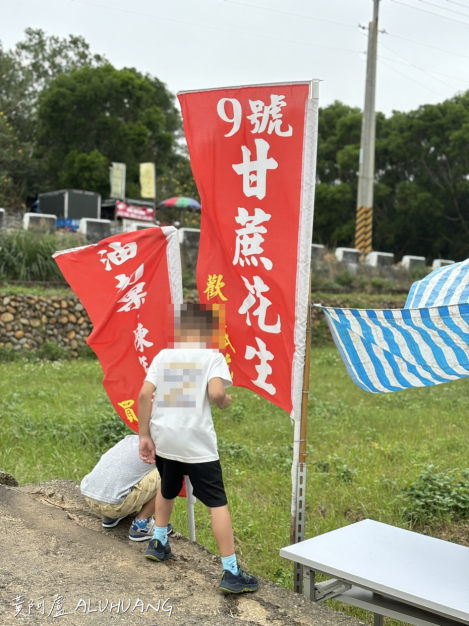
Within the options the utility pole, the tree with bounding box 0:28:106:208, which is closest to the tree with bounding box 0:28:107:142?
the tree with bounding box 0:28:106:208

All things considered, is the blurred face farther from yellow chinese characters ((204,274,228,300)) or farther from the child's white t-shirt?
yellow chinese characters ((204,274,228,300))

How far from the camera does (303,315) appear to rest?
337 centimetres

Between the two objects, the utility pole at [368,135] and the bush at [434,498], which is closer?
the bush at [434,498]

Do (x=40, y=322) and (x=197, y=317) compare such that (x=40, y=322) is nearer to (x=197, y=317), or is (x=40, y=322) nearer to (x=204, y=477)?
(x=197, y=317)

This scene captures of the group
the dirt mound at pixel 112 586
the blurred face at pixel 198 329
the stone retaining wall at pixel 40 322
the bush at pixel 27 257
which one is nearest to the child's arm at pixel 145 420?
the blurred face at pixel 198 329

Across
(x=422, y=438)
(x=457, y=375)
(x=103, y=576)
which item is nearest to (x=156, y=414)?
(x=103, y=576)

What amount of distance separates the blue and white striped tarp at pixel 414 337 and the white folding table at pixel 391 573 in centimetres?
79

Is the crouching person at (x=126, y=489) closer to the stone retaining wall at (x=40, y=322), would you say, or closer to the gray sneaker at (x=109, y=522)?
the gray sneaker at (x=109, y=522)

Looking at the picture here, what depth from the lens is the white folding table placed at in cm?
267

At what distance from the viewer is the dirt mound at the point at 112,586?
275cm

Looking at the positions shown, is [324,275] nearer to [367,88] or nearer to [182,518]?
[367,88]

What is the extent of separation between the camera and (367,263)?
66.1 feet

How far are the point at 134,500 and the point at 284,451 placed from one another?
9.88 ft

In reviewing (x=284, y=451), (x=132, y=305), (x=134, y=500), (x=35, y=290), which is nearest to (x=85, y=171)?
(x=35, y=290)
